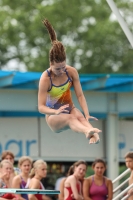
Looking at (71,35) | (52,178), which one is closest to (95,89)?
→ (52,178)

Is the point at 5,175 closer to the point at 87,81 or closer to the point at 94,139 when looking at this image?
the point at 94,139

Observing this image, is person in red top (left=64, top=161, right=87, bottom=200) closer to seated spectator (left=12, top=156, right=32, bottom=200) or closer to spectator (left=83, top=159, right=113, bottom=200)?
spectator (left=83, top=159, right=113, bottom=200)

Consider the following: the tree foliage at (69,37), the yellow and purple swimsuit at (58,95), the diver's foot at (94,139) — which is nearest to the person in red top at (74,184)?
the yellow and purple swimsuit at (58,95)

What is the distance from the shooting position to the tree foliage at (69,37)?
36.2 meters

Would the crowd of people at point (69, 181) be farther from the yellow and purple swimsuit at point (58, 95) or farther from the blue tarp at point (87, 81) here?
the blue tarp at point (87, 81)

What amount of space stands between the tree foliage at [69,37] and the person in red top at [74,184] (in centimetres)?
2296

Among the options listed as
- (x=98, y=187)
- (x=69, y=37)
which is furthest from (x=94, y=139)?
(x=69, y=37)

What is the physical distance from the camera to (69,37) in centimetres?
3722

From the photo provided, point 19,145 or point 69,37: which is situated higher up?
point 69,37

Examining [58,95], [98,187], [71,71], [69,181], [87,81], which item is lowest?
[98,187]

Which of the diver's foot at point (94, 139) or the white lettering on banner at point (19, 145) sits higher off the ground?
the white lettering on banner at point (19, 145)

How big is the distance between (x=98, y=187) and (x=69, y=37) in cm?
2487

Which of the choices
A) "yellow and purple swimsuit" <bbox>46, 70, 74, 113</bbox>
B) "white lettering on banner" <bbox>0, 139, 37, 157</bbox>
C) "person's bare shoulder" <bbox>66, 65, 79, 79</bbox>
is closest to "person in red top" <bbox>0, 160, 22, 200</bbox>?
"yellow and purple swimsuit" <bbox>46, 70, 74, 113</bbox>

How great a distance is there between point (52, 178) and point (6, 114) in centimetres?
268
